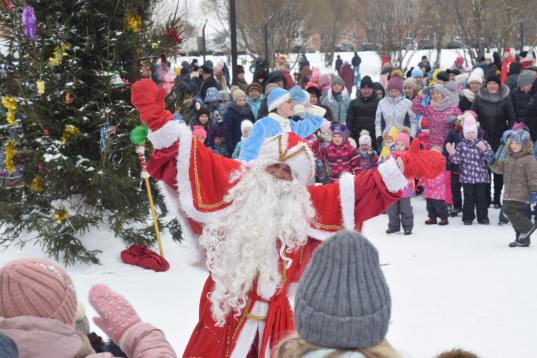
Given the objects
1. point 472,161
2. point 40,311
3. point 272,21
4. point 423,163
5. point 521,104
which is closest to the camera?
point 40,311

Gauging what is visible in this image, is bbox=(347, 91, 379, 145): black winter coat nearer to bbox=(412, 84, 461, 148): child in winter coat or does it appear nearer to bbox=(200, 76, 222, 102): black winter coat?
bbox=(412, 84, 461, 148): child in winter coat

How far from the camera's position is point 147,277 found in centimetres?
709

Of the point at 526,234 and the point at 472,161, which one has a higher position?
the point at 472,161

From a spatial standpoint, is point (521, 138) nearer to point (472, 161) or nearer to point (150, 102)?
point (472, 161)

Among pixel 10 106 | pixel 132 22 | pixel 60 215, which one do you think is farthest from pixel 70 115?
pixel 132 22

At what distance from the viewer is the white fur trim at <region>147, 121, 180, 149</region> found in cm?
372

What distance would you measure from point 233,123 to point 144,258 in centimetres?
460

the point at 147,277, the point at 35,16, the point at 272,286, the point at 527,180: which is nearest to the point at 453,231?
the point at 527,180

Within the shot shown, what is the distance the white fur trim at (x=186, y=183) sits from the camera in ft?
12.4

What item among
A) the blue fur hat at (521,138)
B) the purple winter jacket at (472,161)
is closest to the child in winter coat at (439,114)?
the purple winter jacket at (472,161)

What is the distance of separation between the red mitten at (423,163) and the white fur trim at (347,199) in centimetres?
29

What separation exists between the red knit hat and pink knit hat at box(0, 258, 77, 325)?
155 centimetres

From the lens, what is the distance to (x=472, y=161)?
9.64m

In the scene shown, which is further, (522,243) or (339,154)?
(339,154)
